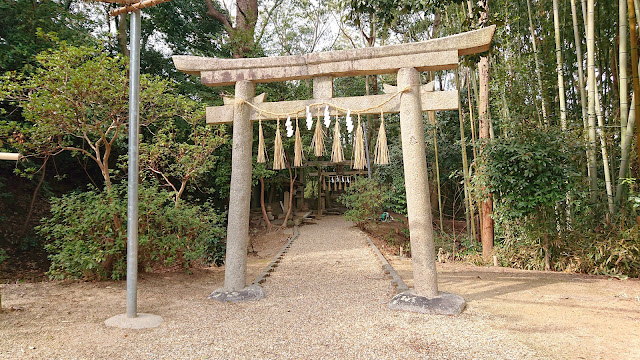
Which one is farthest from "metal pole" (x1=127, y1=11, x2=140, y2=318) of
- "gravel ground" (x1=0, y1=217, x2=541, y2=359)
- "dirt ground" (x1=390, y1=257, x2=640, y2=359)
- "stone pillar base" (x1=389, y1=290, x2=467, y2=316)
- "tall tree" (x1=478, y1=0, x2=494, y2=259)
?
"tall tree" (x1=478, y1=0, x2=494, y2=259)

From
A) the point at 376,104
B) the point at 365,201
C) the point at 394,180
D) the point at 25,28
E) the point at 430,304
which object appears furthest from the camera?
the point at 394,180

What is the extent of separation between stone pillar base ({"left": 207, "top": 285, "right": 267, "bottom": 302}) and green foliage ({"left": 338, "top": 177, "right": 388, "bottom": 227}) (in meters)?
6.33

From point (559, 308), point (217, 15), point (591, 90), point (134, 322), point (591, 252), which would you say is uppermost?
point (217, 15)

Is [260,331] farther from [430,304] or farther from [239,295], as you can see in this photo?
[430,304]

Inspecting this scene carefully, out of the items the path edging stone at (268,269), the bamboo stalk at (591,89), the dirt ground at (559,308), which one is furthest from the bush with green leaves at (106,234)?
the bamboo stalk at (591,89)

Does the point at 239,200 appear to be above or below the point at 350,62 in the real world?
below

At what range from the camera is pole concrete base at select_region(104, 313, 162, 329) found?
9.11 ft

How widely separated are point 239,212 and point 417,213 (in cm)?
179

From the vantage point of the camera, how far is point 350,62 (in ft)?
11.9

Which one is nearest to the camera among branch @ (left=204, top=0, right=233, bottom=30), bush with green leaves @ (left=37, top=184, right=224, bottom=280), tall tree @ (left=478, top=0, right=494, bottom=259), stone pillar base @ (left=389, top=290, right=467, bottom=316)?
stone pillar base @ (left=389, top=290, right=467, bottom=316)

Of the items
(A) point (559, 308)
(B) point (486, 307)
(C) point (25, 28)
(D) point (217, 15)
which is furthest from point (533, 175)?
(D) point (217, 15)

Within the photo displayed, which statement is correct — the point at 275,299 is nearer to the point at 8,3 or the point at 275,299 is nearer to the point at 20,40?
the point at 20,40

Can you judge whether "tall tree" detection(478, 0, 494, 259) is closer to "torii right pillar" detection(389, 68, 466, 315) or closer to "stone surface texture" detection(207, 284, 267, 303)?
"torii right pillar" detection(389, 68, 466, 315)

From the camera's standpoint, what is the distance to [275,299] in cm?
371
